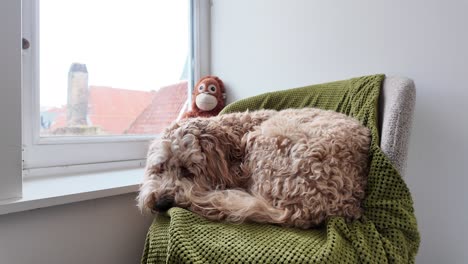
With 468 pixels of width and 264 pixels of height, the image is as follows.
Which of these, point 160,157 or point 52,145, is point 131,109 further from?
point 160,157

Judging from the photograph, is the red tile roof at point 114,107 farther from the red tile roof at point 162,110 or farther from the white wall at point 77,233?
the white wall at point 77,233

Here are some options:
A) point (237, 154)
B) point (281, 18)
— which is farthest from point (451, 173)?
point (281, 18)

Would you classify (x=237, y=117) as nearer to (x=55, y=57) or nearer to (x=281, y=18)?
(x=281, y=18)

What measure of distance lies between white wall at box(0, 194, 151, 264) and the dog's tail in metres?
0.40

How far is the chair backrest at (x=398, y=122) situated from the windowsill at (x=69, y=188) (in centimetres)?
82

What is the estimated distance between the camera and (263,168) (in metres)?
0.76

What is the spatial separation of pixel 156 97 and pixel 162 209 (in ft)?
2.95

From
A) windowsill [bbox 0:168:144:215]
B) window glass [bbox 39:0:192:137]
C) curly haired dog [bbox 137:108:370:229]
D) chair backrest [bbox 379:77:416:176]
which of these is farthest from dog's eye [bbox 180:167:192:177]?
window glass [bbox 39:0:192:137]

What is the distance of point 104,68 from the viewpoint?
1.32m

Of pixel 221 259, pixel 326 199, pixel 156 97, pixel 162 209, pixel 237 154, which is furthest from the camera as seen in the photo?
pixel 156 97

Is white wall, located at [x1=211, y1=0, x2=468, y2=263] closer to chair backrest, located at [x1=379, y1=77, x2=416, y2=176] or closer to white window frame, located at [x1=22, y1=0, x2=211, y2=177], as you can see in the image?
chair backrest, located at [x1=379, y1=77, x2=416, y2=176]

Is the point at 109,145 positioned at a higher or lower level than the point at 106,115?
lower

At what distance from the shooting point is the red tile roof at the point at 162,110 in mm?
1488

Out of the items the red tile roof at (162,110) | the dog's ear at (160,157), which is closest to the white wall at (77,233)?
the dog's ear at (160,157)
